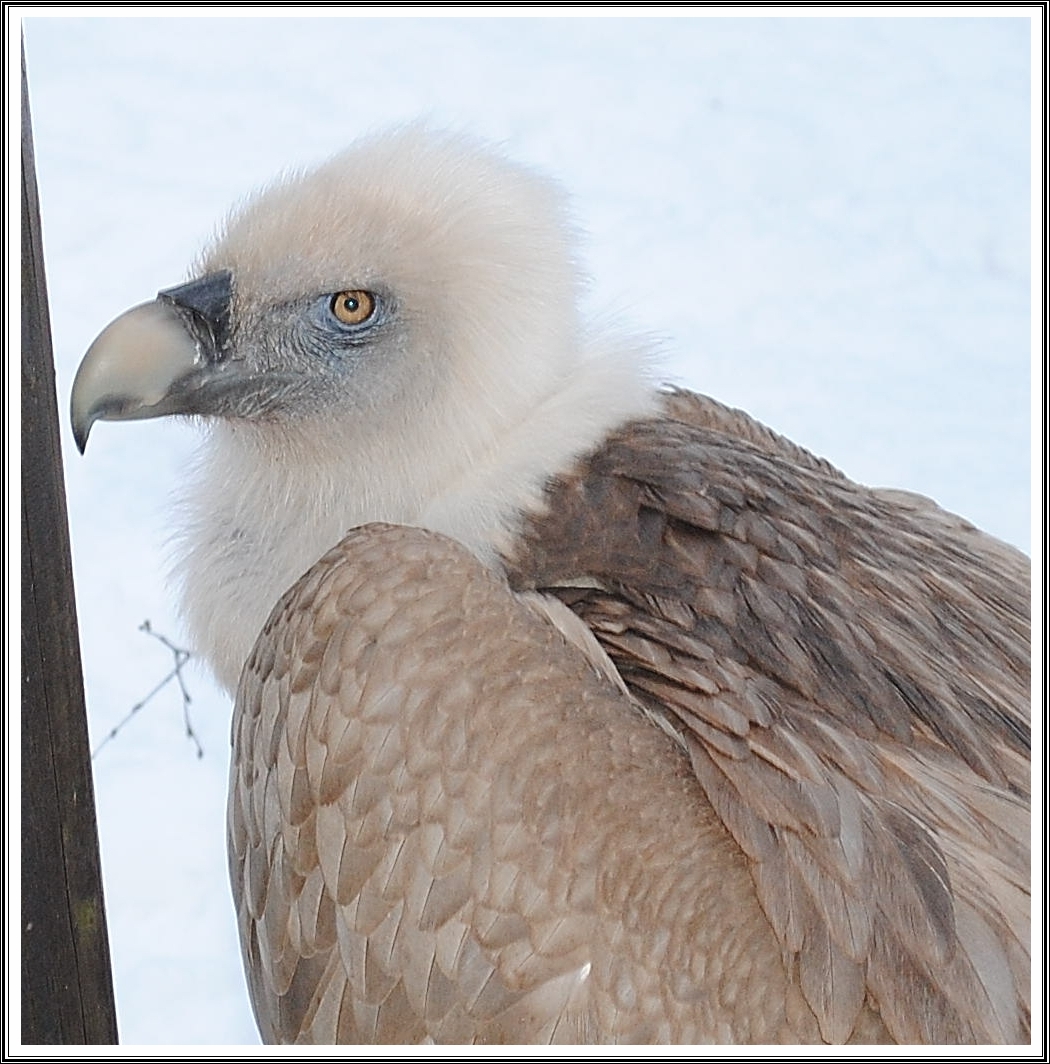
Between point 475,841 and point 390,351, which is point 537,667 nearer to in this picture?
point 475,841

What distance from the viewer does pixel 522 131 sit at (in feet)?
13.1

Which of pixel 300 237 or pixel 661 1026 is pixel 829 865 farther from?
pixel 300 237

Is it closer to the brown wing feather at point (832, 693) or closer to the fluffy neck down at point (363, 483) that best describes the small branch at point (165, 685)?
the fluffy neck down at point (363, 483)

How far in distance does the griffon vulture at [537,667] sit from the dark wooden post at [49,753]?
0.31ft

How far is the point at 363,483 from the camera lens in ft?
7.16

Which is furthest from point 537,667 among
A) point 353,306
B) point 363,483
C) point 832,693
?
point 353,306

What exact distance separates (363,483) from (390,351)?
177 mm

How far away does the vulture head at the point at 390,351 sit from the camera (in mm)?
2104

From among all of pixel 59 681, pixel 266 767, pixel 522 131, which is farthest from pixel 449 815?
pixel 522 131

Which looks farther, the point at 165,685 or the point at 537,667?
the point at 165,685

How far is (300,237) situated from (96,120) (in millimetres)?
2045

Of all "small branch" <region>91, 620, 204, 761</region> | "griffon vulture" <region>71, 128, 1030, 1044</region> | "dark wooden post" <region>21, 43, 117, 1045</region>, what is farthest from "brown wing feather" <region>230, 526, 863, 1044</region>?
"small branch" <region>91, 620, 204, 761</region>

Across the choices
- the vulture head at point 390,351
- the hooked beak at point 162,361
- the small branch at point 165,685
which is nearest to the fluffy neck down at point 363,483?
the vulture head at point 390,351

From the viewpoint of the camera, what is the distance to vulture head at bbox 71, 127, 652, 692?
2.10 meters
